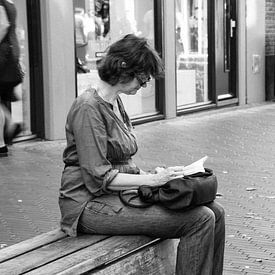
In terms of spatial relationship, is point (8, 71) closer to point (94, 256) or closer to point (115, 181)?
point (115, 181)

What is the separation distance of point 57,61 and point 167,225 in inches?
276

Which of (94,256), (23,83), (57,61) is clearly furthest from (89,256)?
(57,61)

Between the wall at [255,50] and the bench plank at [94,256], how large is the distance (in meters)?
12.3

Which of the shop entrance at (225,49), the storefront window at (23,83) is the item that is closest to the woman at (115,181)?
the storefront window at (23,83)

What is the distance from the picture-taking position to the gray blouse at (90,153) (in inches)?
152

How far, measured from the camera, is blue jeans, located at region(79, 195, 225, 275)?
3869 mm

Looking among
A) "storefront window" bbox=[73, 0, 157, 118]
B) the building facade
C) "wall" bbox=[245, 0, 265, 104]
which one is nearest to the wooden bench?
the building facade

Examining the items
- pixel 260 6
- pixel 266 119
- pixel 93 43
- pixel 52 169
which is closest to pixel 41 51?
pixel 93 43

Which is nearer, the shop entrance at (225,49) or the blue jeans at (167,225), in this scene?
the blue jeans at (167,225)

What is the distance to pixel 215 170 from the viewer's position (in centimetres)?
858

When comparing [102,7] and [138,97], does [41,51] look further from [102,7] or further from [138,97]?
[138,97]

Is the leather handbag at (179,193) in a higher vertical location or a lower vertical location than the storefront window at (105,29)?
lower

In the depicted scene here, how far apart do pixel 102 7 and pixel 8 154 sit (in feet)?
11.1

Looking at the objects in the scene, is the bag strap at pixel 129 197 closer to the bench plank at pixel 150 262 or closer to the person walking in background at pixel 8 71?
the bench plank at pixel 150 262
